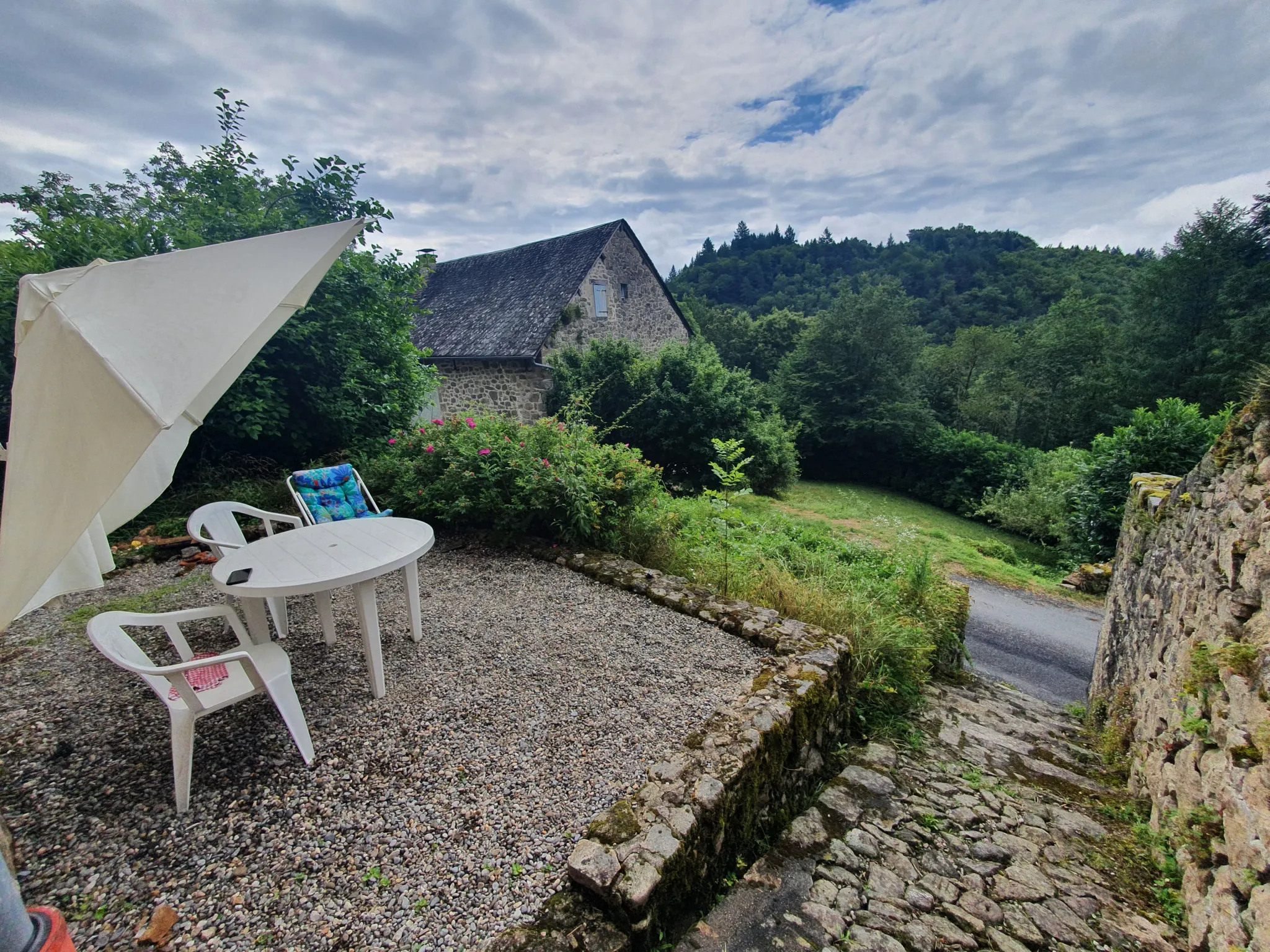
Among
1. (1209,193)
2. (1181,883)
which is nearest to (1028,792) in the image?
(1181,883)

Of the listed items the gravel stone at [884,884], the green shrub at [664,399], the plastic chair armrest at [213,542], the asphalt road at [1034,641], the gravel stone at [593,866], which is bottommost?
the asphalt road at [1034,641]

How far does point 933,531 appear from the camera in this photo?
11.5 m

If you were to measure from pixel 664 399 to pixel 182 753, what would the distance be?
11087mm

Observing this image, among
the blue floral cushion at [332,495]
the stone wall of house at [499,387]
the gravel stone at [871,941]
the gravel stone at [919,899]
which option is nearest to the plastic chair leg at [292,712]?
the blue floral cushion at [332,495]

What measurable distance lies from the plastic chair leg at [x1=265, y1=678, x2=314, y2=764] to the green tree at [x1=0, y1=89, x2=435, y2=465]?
176 inches

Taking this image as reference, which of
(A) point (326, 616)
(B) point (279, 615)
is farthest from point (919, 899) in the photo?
(B) point (279, 615)

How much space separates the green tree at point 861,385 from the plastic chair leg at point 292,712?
19.1 metres

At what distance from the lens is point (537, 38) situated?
19.6 feet

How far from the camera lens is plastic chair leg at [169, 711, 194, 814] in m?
1.78

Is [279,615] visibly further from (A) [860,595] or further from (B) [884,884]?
(A) [860,595]

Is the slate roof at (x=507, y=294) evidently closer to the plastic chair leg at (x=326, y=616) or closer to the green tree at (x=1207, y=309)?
the plastic chair leg at (x=326, y=616)

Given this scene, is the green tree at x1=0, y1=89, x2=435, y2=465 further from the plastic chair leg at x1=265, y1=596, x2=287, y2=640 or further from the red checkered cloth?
the red checkered cloth

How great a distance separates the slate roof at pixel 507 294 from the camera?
41.7ft

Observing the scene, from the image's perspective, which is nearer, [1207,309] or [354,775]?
[354,775]
